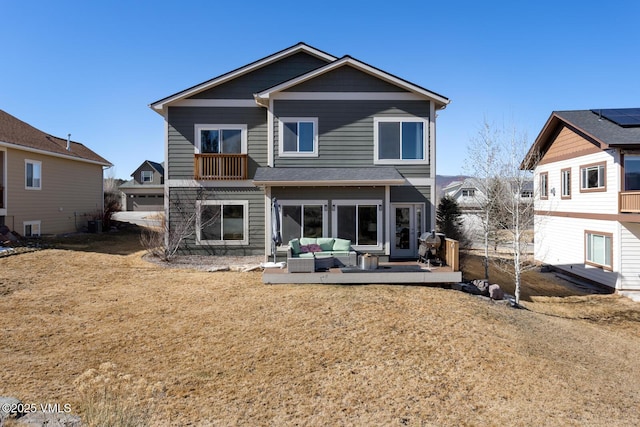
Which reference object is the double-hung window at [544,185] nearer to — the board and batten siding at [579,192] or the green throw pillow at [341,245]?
the board and batten siding at [579,192]

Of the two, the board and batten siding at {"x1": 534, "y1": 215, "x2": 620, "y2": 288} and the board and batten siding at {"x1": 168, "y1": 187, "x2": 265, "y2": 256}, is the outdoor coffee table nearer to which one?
the board and batten siding at {"x1": 168, "y1": 187, "x2": 265, "y2": 256}

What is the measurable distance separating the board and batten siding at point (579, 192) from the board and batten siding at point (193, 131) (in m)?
14.1

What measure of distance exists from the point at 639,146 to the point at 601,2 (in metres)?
7.44

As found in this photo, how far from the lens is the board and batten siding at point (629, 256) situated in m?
14.1

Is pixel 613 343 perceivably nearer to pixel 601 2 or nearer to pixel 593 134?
pixel 593 134

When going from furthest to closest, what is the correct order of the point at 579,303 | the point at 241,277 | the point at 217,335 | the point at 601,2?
the point at 601,2 → the point at 579,303 → the point at 241,277 → the point at 217,335

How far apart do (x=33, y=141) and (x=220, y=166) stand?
11829mm

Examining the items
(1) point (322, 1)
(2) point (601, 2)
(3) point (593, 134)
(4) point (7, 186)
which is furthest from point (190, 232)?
(2) point (601, 2)

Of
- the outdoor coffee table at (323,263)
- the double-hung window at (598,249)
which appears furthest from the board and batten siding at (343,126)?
the double-hung window at (598,249)

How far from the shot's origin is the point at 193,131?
14523 mm

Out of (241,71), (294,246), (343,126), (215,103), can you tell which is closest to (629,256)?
(343,126)

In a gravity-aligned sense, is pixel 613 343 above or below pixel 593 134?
below

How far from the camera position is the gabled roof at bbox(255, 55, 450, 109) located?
13.3 m

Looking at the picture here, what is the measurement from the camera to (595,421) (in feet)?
15.8
